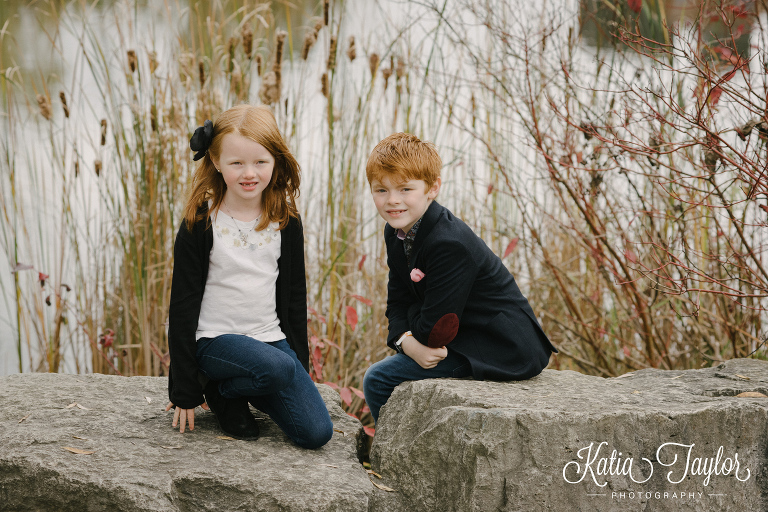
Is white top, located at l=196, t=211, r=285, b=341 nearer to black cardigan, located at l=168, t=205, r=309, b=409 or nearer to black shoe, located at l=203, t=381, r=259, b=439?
black cardigan, located at l=168, t=205, r=309, b=409

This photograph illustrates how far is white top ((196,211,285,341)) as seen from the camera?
5.98 ft

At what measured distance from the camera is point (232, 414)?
5.93 feet

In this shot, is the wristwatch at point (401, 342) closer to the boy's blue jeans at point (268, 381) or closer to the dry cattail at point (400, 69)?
the boy's blue jeans at point (268, 381)

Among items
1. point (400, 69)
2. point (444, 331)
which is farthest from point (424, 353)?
point (400, 69)

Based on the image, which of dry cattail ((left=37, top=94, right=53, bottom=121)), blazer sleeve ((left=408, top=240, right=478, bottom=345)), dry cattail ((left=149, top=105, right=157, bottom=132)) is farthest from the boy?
dry cattail ((left=37, top=94, right=53, bottom=121))

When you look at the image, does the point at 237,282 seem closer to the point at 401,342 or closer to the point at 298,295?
the point at 298,295

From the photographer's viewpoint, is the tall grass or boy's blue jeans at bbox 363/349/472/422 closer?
boy's blue jeans at bbox 363/349/472/422

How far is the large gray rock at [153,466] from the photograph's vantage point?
153cm

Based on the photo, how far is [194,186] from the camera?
1.85 meters

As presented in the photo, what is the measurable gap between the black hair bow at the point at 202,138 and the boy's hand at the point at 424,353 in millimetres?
722

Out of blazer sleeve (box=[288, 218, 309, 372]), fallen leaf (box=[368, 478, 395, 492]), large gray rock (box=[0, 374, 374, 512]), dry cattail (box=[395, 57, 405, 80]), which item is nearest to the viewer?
large gray rock (box=[0, 374, 374, 512])

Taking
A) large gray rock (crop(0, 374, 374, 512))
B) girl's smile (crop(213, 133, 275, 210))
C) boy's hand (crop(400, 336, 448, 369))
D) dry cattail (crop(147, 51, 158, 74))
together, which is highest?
dry cattail (crop(147, 51, 158, 74))

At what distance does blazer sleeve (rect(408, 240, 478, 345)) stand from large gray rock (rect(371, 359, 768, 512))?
0.61 feet

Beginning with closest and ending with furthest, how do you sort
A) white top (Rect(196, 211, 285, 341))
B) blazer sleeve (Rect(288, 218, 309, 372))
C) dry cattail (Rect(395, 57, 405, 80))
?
white top (Rect(196, 211, 285, 341))
blazer sleeve (Rect(288, 218, 309, 372))
dry cattail (Rect(395, 57, 405, 80))
